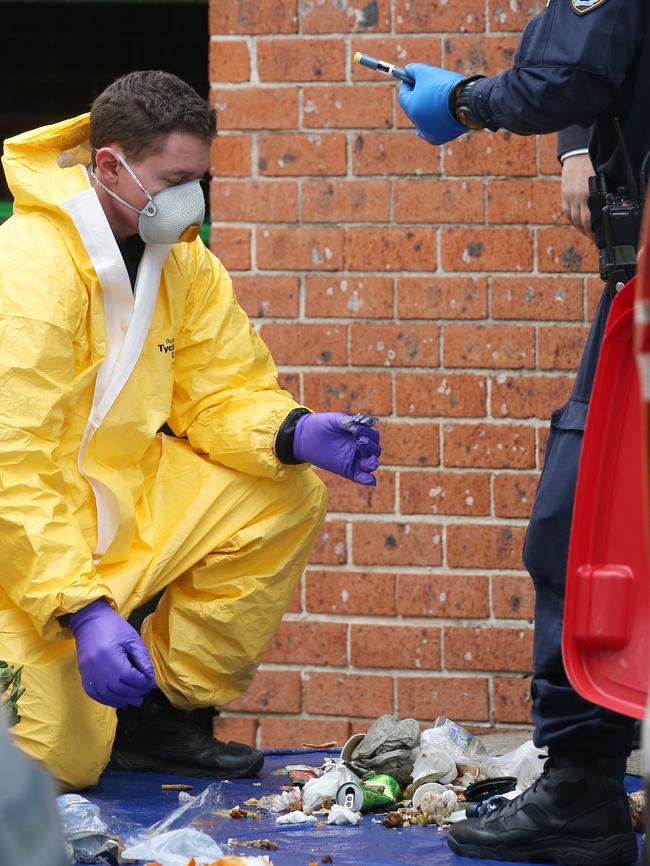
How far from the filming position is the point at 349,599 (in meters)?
3.34

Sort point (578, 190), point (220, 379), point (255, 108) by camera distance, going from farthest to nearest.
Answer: point (255, 108) < point (220, 379) < point (578, 190)

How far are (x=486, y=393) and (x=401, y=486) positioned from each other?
1.04ft

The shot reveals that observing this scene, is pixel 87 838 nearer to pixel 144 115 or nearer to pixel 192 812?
pixel 192 812

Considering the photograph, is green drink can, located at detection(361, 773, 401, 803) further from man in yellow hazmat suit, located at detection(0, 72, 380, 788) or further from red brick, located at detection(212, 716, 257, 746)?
red brick, located at detection(212, 716, 257, 746)

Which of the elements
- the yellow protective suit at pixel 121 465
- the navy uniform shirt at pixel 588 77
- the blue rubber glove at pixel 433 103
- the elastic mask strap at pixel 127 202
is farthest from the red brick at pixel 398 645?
the navy uniform shirt at pixel 588 77

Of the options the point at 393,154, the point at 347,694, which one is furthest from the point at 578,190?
the point at 347,694

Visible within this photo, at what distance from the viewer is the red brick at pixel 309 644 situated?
3.34 metres

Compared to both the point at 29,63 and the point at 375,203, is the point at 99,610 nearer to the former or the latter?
the point at 375,203

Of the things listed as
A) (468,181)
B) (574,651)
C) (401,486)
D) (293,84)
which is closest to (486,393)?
(401,486)

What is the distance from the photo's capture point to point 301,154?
337 cm

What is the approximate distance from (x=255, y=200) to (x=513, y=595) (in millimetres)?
1197

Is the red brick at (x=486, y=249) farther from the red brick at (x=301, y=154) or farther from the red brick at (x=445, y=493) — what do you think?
the red brick at (x=445, y=493)

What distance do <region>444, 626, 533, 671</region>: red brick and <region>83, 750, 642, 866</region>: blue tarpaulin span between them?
0.64 metres

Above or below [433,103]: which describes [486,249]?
below
